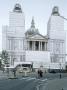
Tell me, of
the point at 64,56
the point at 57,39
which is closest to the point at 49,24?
the point at 57,39

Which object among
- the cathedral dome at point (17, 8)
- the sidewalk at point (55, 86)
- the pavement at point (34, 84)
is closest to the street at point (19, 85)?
the pavement at point (34, 84)

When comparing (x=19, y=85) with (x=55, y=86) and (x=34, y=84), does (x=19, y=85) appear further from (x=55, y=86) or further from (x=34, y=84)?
(x=55, y=86)

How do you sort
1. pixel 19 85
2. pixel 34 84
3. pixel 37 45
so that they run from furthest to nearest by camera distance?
pixel 37 45 < pixel 34 84 < pixel 19 85

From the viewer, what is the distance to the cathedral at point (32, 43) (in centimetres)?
14762

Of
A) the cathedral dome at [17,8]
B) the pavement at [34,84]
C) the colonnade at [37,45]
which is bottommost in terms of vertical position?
the pavement at [34,84]

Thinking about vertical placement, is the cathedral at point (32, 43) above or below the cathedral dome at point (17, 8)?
below

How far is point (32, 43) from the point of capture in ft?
506

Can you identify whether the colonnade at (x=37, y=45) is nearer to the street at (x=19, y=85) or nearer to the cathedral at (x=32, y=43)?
the cathedral at (x=32, y=43)

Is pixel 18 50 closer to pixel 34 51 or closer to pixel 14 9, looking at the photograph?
pixel 34 51

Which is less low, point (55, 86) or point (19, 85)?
point (55, 86)

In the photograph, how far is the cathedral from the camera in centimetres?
14762

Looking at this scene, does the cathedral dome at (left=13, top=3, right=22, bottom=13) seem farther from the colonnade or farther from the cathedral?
the colonnade

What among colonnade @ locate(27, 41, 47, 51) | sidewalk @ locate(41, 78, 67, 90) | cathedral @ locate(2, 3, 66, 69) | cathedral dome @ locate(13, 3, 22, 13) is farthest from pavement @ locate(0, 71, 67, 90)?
cathedral dome @ locate(13, 3, 22, 13)

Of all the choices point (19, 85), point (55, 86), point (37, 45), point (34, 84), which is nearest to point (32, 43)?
point (37, 45)
